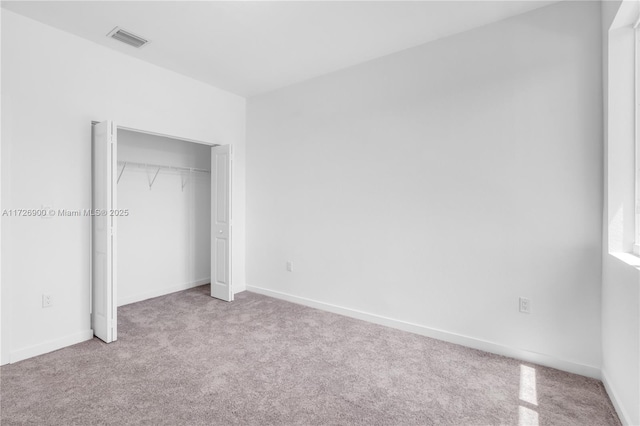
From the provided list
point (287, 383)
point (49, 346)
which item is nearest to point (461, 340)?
point (287, 383)

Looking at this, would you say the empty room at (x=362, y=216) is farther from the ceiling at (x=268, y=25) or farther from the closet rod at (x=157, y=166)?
the closet rod at (x=157, y=166)

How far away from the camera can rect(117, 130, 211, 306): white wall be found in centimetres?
409

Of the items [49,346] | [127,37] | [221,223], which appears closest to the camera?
[49,346]

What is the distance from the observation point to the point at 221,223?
13.9ft

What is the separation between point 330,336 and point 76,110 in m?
3.20

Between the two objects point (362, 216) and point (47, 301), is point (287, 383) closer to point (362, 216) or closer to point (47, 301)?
point (362, 216)

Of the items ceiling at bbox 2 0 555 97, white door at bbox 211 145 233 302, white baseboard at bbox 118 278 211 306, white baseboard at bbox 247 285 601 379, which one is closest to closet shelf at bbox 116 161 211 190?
white door at bbox 211 145 233 302

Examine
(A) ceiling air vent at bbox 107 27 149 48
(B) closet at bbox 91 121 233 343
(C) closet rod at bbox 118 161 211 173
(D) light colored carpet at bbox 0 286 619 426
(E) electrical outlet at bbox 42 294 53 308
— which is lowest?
(D) light colored carpet at bbox 0 286 619 426

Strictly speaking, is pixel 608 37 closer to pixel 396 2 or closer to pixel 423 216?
pixel 396 2

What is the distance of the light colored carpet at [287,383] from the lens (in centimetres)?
192

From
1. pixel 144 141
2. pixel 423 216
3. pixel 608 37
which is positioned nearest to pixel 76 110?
pixel 144 141

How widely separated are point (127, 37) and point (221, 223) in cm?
224

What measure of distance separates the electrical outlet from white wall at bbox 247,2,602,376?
2403mm

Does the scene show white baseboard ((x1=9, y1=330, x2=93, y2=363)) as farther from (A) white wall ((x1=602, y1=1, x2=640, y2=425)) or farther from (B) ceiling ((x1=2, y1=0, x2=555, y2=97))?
(A) white wall ((x1=602, y1=1, x2=640, y2=425))
